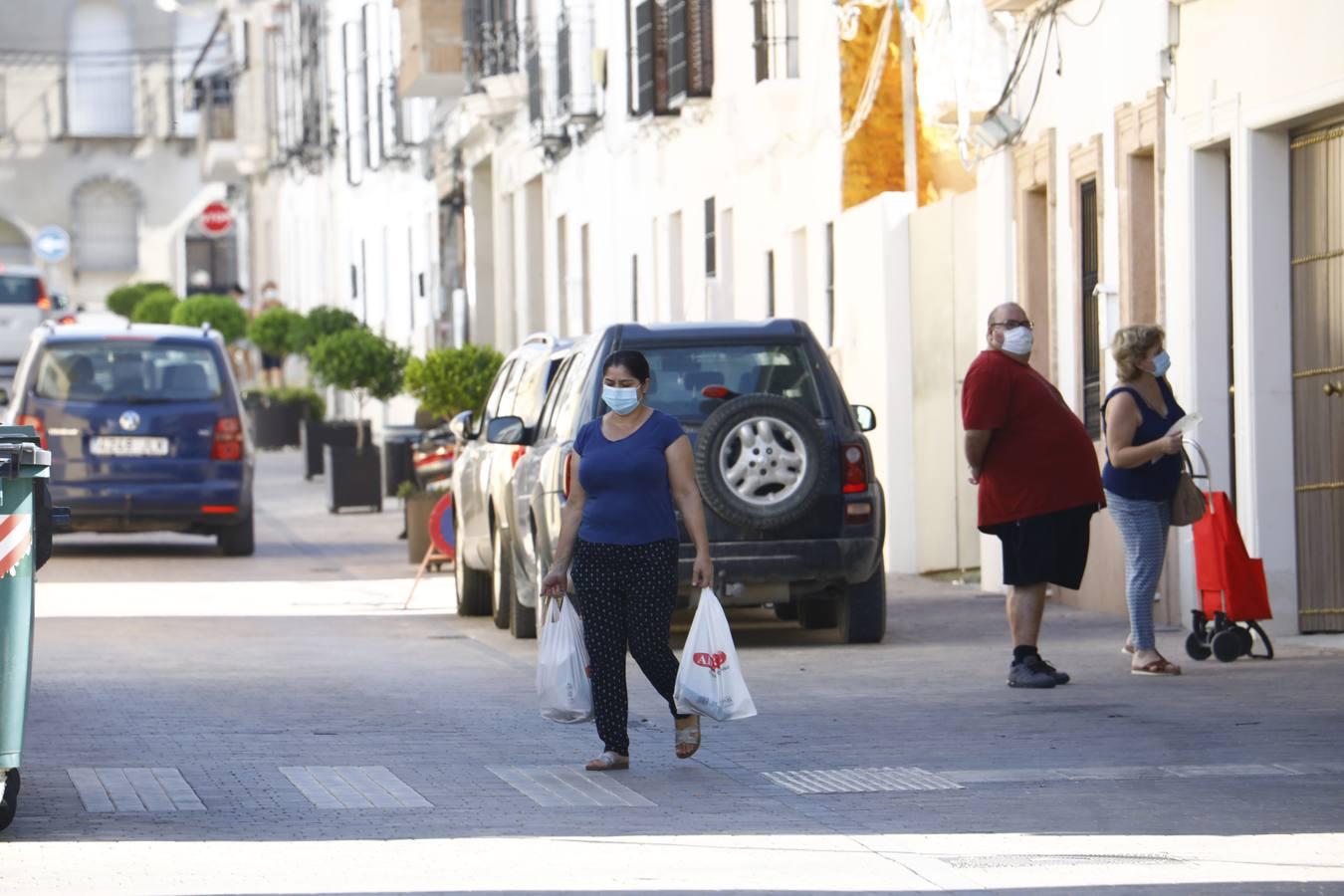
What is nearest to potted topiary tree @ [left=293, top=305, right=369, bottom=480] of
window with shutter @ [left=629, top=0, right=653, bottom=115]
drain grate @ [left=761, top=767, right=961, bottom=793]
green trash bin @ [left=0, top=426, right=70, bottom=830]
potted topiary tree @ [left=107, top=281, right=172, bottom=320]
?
window with shutter @ [left=629, top=0, right=653, bottom=115]

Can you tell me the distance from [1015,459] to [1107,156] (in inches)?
185

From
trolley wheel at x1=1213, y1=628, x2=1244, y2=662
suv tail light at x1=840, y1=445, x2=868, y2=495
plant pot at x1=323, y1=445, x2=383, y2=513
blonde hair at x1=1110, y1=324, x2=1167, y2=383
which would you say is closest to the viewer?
blonde hair at x1=1110, y1=324, x2=1167, y2=383

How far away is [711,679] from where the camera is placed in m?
10.5

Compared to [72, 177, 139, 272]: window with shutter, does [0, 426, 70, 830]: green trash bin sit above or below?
below

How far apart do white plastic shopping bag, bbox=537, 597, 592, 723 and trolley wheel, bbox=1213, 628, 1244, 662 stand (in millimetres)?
4211

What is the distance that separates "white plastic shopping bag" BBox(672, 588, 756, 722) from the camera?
1048 centimetres

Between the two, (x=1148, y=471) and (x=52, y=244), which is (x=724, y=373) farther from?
(x=52, y=244)

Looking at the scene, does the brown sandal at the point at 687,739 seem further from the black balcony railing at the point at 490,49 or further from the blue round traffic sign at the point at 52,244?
the blue round traffic sign at the point at 52,244

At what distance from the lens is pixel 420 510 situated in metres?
23.2

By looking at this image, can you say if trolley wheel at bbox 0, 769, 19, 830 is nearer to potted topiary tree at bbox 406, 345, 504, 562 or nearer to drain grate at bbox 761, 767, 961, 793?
drain grate at bbox 761, 767, 961, 793

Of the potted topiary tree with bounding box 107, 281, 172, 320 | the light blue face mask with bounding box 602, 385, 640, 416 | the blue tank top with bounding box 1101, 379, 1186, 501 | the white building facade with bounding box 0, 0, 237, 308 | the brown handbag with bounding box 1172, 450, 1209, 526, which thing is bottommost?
the brown handbag with bounding box 1172, 450, 1209, 526

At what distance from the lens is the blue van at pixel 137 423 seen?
75.2 ft

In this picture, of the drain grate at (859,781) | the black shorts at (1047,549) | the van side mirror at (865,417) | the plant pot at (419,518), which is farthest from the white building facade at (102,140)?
the drain grate at (859,781)

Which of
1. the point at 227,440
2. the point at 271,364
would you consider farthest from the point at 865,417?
the point at 271,364
